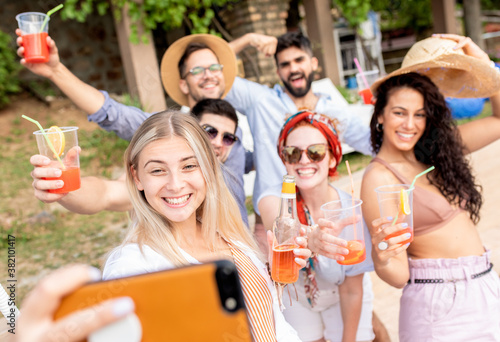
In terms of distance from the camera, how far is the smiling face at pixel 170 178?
181 centimetres

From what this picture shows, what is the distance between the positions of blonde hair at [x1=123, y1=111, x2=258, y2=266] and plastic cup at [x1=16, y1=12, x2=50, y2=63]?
0.99 m

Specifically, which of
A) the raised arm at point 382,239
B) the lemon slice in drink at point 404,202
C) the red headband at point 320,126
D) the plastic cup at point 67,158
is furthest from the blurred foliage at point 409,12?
the plastic cup at point 67,158

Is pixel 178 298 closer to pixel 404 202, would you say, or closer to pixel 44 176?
pixel 44 176

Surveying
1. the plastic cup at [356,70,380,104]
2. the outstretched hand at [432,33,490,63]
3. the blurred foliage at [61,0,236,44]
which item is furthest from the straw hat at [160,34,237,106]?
the blurred foliage at [61,0,236,44]

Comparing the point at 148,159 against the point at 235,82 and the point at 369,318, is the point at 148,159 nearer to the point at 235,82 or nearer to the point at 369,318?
the point at 369,318

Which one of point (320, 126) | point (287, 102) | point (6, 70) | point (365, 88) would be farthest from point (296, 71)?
point (6, 70)

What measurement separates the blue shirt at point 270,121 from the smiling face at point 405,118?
94cm

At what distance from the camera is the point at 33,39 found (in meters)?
2.50

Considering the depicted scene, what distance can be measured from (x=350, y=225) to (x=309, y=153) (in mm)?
621

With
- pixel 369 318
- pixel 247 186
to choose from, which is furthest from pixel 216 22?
pixel 369 318

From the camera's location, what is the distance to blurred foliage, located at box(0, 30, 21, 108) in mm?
7591

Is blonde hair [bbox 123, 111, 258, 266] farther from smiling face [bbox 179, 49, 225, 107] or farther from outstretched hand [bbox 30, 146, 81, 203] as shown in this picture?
smiling face [bbox 179, 49, 225, 107]

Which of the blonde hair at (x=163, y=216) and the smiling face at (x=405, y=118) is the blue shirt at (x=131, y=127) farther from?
the smiling face at (x=405, y=118)

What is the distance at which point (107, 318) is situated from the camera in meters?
0.85
